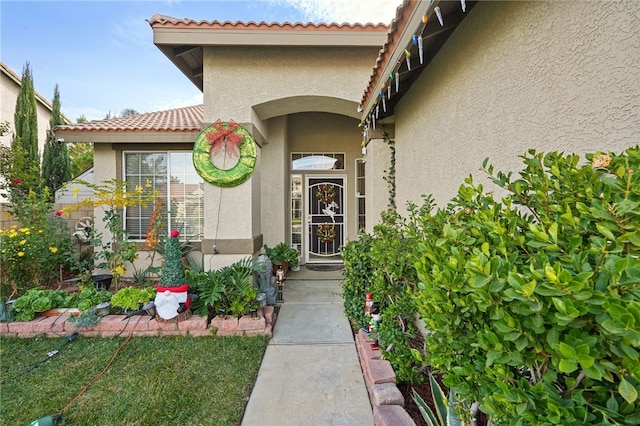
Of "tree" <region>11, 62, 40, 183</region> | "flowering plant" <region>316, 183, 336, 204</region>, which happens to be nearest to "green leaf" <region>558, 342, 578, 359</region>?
"flowering plant" <region>316, 183, 336, 204</region>

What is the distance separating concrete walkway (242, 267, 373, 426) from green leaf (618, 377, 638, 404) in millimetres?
2366

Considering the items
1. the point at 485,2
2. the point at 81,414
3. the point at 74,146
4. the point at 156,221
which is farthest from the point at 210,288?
the point at 74,146

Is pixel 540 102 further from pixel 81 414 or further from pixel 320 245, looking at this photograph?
pixel 320 245

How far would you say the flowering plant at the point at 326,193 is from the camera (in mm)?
8609

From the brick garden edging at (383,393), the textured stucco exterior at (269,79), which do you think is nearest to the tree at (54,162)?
the textured stucco exterior at (269,79)

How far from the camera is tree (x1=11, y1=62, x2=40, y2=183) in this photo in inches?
465

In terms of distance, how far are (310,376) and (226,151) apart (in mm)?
4146

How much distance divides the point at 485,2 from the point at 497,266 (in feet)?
8.32

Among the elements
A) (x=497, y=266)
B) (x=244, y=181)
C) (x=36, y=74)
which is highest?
(x=36, y=74)

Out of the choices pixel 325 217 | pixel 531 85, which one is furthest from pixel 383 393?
pixel 325 217

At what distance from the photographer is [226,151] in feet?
18.0

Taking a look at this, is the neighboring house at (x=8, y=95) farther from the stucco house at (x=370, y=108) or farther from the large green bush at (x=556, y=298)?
the large green bush at (x=556, y=298)

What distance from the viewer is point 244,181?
5.55 m

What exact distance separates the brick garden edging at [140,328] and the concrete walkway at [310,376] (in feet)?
1.72
